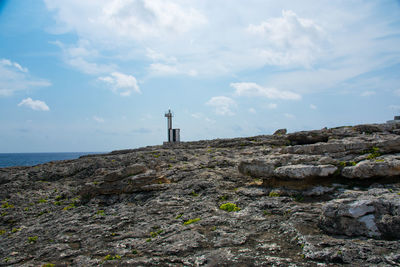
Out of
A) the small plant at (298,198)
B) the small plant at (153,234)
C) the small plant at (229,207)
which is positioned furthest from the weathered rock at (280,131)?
the small plant at (153,234)

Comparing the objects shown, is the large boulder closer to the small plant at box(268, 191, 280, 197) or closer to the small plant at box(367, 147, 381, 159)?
the small plant at box(268, 191, 280, 197)

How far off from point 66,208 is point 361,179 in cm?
1553

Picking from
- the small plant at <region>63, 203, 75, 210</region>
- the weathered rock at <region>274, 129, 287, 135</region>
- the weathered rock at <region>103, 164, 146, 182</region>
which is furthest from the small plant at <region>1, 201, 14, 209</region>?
the weathered rock at <region>274, 129, 287, 135</region>

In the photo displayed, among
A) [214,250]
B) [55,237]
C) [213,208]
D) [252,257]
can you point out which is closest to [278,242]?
[252,257]

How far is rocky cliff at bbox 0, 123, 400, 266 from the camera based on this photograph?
8773 mm

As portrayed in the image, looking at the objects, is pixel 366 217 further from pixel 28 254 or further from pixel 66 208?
pixel 66 208

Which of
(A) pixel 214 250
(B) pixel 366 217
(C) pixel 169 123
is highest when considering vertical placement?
(C) pixel 169 123

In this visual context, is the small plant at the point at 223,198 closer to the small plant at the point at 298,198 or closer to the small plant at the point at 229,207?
the small plant at the point at 229,207

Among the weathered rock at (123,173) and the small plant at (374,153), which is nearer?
the small plant at (374,153)

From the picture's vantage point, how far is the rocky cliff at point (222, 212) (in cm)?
877

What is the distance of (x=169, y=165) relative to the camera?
2062 cm

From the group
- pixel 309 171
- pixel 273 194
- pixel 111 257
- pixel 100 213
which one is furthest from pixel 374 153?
pixel 100 213

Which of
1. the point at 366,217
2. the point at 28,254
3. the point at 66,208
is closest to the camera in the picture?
the point at 366,217

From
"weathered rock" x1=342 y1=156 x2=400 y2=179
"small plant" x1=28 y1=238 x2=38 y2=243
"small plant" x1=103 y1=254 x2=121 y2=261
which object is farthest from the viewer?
"small plant" x1=28 y1=238 x2=38 y2=243
